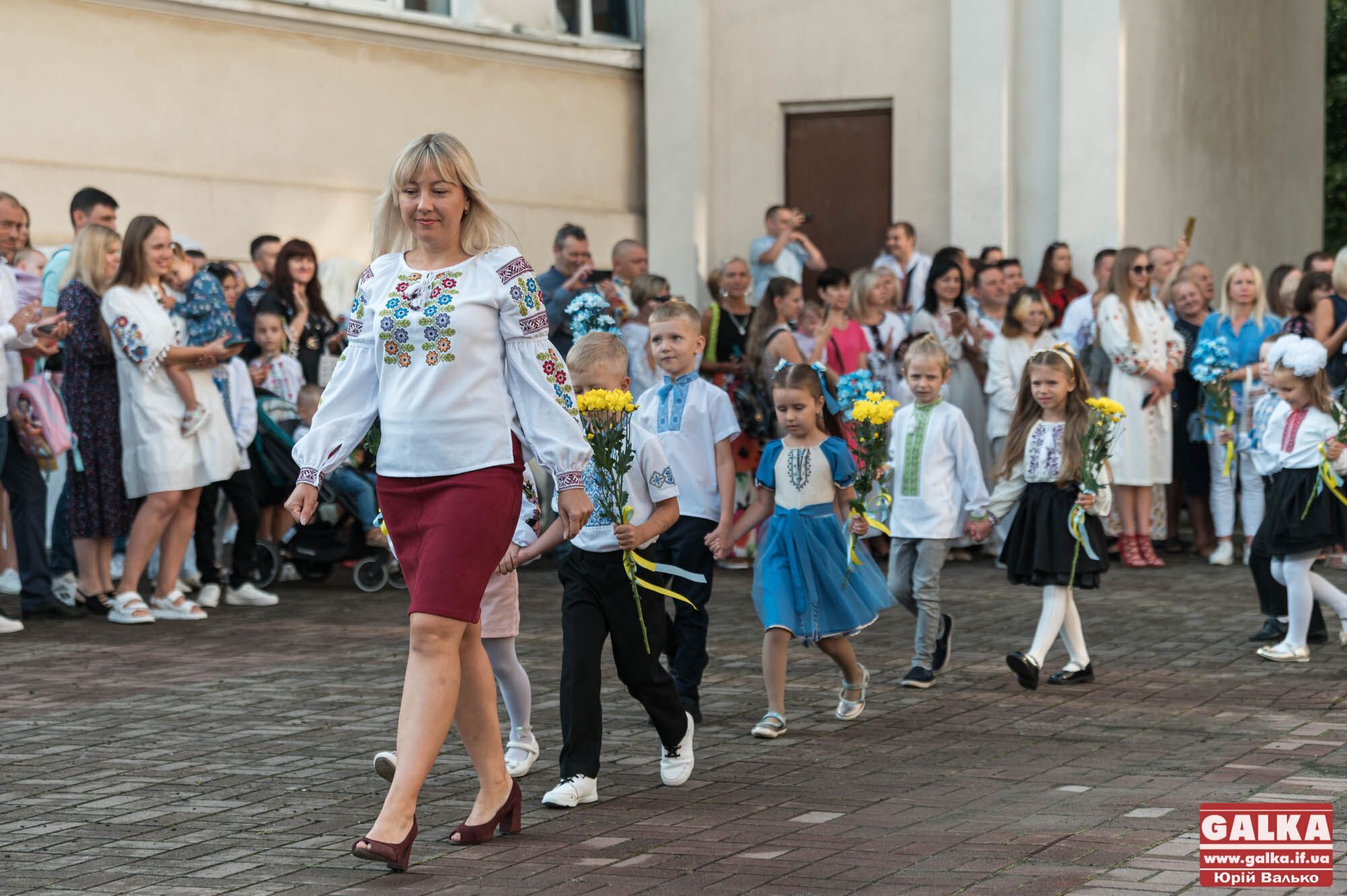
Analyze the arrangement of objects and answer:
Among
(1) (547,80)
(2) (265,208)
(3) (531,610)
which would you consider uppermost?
(1) (547,80)

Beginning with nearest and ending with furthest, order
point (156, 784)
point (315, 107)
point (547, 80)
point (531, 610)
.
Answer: point (156, 784) < point (531, 610) < point (315, 107) < point (547, 80)

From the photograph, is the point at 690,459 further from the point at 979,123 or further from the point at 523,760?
the point at 979,123

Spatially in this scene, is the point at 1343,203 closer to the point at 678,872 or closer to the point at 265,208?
the point at 265,208

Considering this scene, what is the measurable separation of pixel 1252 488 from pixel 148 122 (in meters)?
9.00

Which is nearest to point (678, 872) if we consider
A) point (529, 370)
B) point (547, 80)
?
point (529, 370)

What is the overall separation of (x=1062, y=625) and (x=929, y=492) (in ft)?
2.94

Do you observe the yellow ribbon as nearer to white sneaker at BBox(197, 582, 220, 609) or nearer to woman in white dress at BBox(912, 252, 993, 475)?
woman in white dress at BBox(912, 252, 993, 475)

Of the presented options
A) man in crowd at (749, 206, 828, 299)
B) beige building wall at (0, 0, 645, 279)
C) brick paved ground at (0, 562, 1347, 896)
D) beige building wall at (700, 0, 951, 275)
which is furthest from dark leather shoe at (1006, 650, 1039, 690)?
beige building wall at (700, 0, 951, 275)

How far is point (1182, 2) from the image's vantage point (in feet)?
65.6

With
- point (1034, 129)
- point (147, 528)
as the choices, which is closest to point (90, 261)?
point (147, 528)

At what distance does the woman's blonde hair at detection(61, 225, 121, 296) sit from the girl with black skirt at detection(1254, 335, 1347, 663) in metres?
6.69

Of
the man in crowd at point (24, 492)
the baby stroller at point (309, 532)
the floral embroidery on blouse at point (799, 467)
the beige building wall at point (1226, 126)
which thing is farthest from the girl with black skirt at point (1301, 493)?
the beige building wall at point (1226, 126)

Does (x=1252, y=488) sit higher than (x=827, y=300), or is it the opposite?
(x=827, y=300)

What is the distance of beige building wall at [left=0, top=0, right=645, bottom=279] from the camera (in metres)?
14.4
